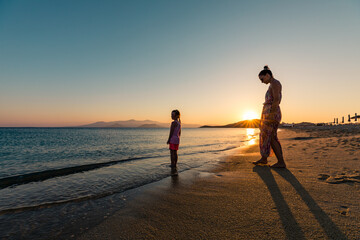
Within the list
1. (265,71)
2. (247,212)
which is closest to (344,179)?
(247,212)

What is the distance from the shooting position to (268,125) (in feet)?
16.8

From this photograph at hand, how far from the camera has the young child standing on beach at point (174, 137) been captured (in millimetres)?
6559

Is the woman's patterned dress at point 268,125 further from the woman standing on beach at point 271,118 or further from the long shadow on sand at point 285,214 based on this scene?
the long shadow on sand at point 285,214

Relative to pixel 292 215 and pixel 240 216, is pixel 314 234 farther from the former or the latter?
pixel 240 216

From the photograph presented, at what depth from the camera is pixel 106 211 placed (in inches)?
114

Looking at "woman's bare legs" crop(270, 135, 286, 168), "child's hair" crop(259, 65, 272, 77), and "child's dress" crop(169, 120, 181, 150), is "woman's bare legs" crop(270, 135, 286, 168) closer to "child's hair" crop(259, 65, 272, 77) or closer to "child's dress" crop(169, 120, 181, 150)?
"child's hair" crop(259, 65, 272, 77)

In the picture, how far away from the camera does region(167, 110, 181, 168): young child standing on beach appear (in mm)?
6559

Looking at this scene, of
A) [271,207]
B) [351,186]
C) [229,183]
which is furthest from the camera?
[229,183]

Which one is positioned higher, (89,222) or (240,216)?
(240,216)

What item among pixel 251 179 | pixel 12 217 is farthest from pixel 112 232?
pixel 251 179

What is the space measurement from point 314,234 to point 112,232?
2.28 metres

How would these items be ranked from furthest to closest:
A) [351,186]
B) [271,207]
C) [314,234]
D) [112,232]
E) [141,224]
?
[351,186]
[271,207]
[141,224]
[112,232]
[314,234]

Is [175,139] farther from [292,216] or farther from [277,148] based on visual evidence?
[292,216]

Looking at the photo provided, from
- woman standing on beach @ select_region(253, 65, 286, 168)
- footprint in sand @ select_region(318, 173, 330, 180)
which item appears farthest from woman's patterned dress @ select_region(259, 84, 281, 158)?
footprint in sand @ select_region(318, 173, 330, 180)
